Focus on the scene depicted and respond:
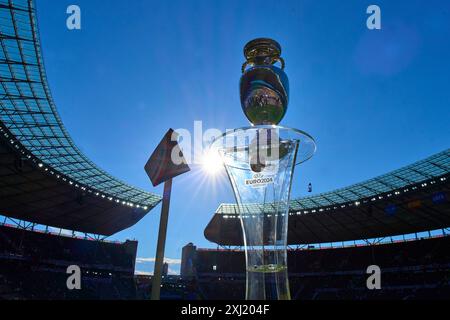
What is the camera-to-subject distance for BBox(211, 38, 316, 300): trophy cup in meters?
6.56

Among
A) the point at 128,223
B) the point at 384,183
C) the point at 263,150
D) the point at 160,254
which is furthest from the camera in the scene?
the point at 128,223

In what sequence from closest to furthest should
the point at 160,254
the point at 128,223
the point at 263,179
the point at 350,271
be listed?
1. the point at 160,254
2. the point at 263,179
3. the point at 350,271
4. the point at 128,223

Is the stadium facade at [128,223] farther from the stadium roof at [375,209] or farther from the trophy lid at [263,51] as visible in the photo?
the trophy lid at [263,51]

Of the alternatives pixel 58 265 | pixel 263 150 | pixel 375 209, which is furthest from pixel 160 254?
pixel 58 265

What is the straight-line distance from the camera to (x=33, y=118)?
24.1 m

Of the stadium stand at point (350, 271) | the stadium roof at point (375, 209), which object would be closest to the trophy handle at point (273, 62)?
the stadium roof at point (375, 209)

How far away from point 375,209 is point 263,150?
33.8 m

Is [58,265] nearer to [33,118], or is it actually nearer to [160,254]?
[33,118]

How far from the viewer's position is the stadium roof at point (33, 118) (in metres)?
17.4

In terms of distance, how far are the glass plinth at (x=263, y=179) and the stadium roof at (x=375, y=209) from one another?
951 inches

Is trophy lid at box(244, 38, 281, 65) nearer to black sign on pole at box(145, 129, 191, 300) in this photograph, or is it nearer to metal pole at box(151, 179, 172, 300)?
black sign on pole at box(145, 129, 191, 300)
